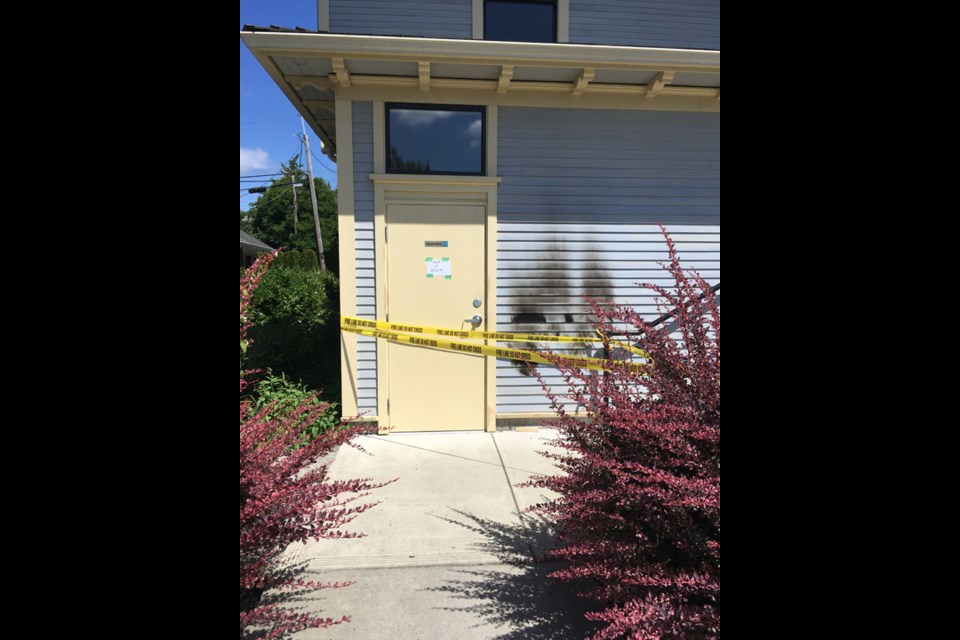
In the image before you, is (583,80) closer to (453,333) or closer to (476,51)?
(476,51)

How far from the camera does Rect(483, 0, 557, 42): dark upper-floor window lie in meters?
5.59

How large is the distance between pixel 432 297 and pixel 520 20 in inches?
124

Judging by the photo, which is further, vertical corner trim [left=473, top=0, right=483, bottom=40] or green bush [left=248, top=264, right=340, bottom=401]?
green bush [left=248, top=264, right=340, bottom=401]

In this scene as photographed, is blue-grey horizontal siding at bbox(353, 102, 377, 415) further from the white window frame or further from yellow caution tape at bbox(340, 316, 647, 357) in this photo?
the white window frame

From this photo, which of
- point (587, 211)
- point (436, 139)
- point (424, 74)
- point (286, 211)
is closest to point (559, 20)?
point (424, 74)

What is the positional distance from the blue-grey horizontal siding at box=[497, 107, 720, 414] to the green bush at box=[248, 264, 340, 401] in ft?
7.46

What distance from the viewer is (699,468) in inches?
79.2

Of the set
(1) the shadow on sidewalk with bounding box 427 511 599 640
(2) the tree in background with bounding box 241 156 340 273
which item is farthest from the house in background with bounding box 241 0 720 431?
(2) the tree in background with bounding box 241 156 340 273

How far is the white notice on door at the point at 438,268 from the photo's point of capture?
5316mm

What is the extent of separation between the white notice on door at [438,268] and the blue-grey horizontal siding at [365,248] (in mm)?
563
